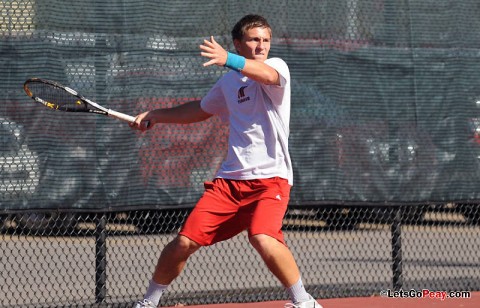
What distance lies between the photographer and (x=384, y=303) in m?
7.59

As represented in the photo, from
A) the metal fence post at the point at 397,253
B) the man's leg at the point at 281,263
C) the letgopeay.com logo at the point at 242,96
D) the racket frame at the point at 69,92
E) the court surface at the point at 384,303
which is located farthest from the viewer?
the metal fence post at the point at 397,253

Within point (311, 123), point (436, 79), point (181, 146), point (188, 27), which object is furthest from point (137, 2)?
point (436, 79)

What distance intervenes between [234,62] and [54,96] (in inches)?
63.4

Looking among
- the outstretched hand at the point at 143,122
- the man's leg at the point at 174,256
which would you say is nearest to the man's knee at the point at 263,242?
the man's leg at the point at 174,256

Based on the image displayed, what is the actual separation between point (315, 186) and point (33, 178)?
2.08 meters

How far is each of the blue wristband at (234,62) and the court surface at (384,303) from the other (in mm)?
2610

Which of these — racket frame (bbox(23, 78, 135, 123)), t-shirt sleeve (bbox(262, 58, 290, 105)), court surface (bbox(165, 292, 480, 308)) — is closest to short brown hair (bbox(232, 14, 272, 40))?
t-shirt sleeve (bbox(262, 58, 290, 105))

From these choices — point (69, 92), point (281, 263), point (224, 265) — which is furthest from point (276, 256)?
point (224, 265)

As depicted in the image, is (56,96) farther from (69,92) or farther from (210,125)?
(210,125)

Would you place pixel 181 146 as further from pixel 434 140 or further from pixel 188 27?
pixel 434 140

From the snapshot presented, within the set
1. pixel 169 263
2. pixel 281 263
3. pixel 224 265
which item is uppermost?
pixel 224 265

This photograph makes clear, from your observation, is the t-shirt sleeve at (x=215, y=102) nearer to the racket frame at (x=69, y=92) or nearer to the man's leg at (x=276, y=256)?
the racket frame at (x=69, y=92)

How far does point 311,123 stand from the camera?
780 cm

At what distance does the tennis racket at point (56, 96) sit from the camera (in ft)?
20.3
